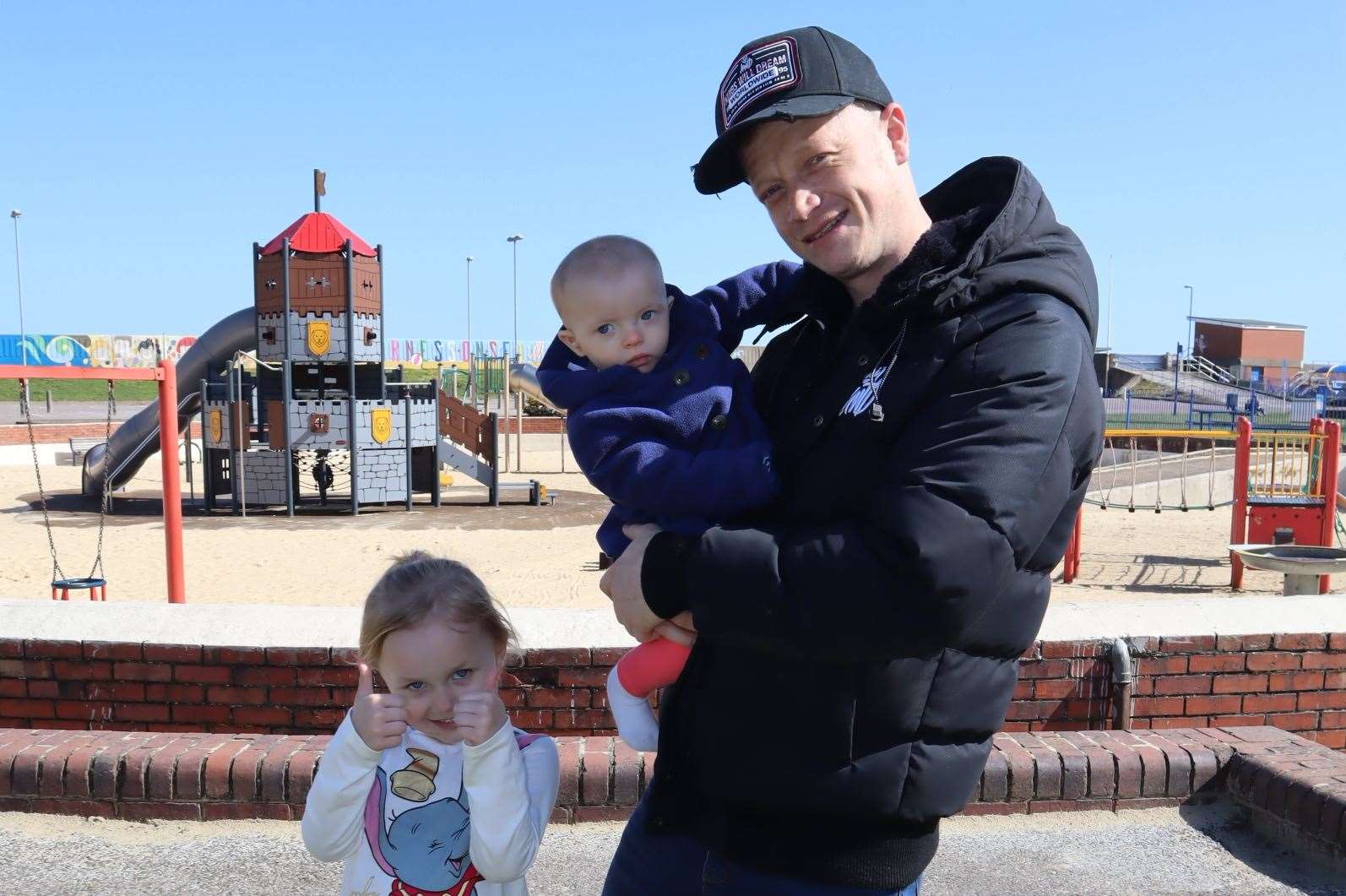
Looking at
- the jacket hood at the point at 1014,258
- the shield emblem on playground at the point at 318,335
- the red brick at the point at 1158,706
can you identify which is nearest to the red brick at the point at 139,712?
the jacket hood at the point at 1014,258

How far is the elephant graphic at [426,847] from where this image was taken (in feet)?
6.59

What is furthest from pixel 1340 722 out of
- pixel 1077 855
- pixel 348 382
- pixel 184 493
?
pixel 184 493

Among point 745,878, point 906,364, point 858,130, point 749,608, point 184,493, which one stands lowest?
point 184,493

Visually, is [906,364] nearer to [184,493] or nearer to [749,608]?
[749,608]

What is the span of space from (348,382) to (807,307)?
53.1ft

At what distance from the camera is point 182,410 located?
1838cm

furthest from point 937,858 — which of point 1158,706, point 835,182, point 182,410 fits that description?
point 182,410

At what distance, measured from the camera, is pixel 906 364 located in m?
1.50

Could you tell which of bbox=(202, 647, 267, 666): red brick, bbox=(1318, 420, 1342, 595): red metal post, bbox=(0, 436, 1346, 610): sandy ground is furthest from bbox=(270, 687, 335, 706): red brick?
bbox=(1318, 420, 1342, 595): red metal post

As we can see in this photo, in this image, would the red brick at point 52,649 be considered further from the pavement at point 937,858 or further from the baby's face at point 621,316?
the baby's face at point 621,316

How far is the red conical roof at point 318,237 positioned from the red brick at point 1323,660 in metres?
15.3

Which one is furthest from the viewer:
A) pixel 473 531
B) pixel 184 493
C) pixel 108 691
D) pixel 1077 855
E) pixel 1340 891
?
pixel 184 493

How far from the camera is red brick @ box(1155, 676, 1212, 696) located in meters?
3.91

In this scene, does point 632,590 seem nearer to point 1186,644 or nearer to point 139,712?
point 1186,644
